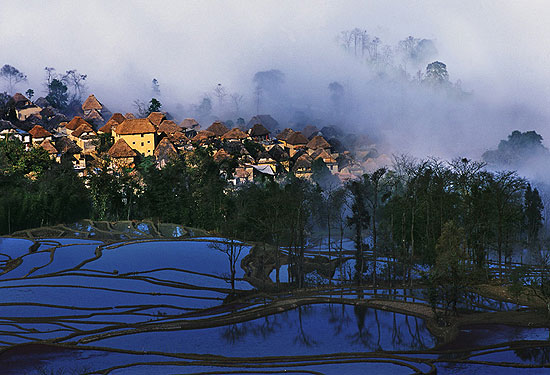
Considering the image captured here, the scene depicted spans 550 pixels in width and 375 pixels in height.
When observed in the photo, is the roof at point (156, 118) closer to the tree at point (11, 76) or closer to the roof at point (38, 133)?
the roof at point (38, 133)

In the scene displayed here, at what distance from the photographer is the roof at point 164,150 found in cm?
8644

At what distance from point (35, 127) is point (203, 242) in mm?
59281

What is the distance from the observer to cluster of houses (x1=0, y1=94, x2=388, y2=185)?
276ft

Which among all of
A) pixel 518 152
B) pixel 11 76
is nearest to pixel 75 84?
pixel 11 76

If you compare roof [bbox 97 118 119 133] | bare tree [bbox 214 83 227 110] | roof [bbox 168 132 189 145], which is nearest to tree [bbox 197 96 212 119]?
bare tree [bbox 214 83 227 110]

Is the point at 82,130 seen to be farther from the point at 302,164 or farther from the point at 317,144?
the point at 317,144

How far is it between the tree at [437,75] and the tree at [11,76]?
96142 mm

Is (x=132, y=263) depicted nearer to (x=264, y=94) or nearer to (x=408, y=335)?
(x=408, y=335)

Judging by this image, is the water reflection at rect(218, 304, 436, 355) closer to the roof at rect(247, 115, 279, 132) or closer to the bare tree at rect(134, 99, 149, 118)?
the roof at rect(247, 115, 279, 132)

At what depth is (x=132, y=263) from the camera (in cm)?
3553

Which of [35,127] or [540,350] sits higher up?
[35,127]

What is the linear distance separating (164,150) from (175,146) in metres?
4.35

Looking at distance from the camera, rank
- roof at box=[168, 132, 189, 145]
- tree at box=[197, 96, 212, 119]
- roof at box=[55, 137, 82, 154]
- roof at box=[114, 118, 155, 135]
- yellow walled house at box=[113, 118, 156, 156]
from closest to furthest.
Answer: roof at box=[55, 137, 82, 154], roof at box=[114, 118, 155, 135], yellow walled house at box=[113, 118, 156, 156], roof at box=[168, 132, 189, 145], tree at box=[197, 96, 212, 119]

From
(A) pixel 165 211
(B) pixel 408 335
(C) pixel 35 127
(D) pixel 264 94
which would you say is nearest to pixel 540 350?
(B) pixel 408 335
